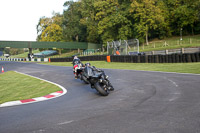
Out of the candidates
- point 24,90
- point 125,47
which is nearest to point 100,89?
point 24,90

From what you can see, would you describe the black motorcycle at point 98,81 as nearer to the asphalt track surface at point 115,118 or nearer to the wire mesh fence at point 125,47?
the asphalt track surface at point 115,118

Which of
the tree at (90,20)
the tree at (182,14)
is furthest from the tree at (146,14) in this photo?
the tree at (90,20)

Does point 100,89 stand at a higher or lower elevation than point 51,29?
lower

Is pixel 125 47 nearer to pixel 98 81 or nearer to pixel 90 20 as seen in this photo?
pixel 98 81

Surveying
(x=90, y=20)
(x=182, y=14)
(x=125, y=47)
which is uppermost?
(x=90, y=20)

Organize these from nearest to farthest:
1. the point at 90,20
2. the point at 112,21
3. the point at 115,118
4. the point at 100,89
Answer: the point at 115,118 → the point at 100,89 → the point at 112,21 → the point at 90,20

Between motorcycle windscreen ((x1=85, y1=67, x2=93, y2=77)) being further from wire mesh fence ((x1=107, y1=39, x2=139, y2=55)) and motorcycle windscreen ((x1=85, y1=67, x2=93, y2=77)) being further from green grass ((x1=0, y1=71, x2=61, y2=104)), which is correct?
wire mesh fence ((x1=107, y1=39, x2=139, y2=55))

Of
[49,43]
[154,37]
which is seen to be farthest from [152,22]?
[49,43]

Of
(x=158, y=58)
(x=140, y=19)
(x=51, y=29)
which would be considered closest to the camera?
(x=158, y=58)

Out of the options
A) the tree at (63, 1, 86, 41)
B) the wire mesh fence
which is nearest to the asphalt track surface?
the wire mesh fence

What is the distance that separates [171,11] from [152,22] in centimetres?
1052

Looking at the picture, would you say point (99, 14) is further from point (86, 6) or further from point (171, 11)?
point (171, 11)

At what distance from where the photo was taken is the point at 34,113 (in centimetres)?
573

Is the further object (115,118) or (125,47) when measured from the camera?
(125,47)
